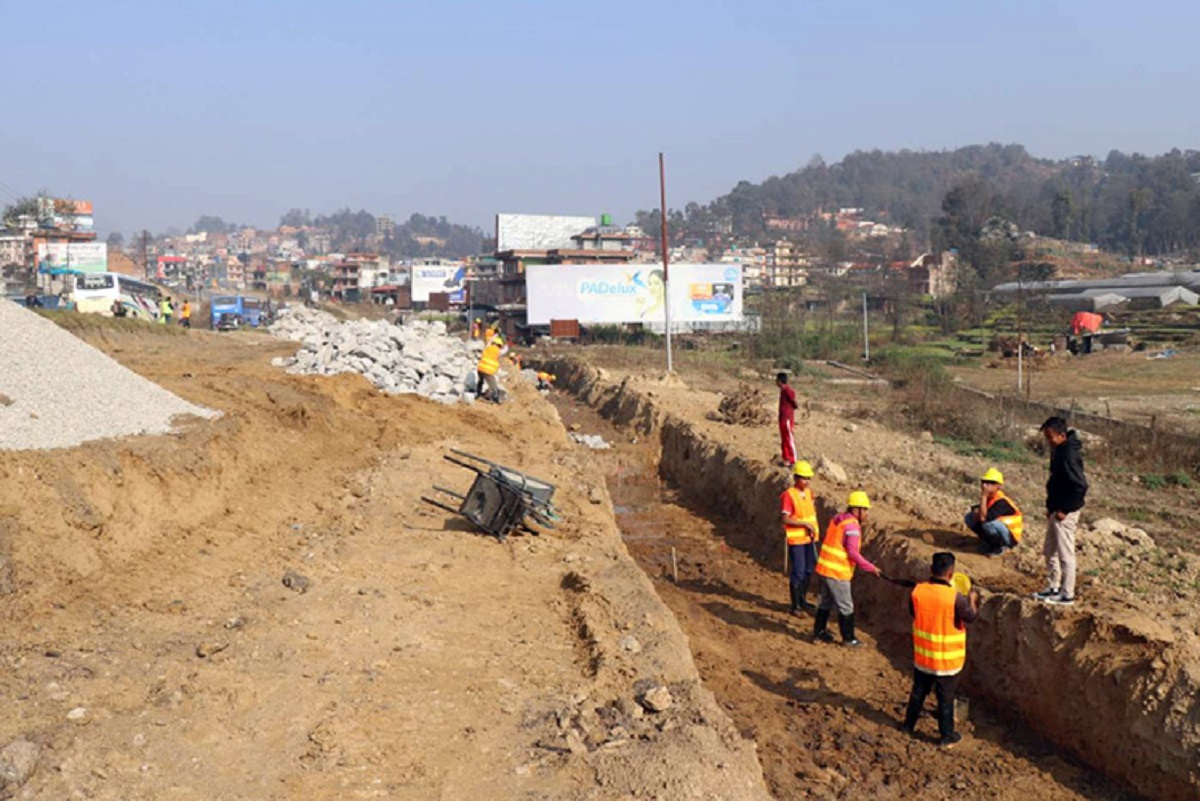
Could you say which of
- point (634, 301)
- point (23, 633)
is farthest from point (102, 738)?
point (634, 301)

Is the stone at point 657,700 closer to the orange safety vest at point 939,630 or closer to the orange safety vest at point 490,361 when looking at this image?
the orange safety vest at point 939,630

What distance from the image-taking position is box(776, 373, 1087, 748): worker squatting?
7434 mm

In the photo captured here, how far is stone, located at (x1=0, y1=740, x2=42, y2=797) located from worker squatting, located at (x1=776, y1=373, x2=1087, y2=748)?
563 cm

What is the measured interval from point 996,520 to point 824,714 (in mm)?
2773

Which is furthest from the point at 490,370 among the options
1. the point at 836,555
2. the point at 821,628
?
the point at 836,555

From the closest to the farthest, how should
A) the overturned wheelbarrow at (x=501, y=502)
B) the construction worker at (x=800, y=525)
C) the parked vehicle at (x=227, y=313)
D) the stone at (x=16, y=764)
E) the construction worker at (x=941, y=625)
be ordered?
the stone at (x=16, y=764) < the construction worker at (x=941, y=625) < the construction worker at (x=800, y=525) < the overturned wheelbarrow at (x=501, y=502) < the parked vehicle at (x=227, y=313)

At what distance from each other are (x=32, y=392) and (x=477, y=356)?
20.3 metres

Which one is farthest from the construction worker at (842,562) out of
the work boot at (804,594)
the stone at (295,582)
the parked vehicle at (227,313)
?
the parked vehicle at (227,313)

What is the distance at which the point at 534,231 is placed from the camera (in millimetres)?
86500

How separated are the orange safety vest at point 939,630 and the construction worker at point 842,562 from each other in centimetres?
149

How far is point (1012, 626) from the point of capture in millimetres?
8602

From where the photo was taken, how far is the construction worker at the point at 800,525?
10336 millimetres

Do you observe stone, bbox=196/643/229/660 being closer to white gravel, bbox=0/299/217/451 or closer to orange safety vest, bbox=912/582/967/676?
white gravel, bbox=0/299/217/451

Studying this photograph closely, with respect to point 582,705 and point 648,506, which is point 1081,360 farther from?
point 582,705
